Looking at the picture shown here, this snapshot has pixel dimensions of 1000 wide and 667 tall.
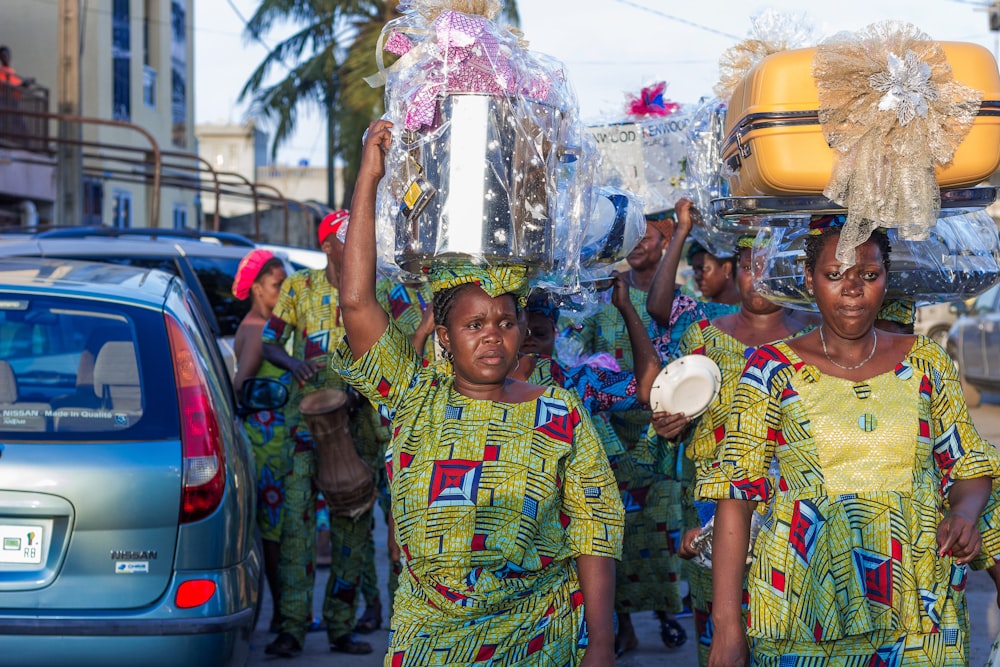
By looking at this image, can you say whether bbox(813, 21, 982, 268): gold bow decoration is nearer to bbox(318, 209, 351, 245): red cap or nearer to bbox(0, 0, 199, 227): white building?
bbox(318, 209, 351, 245): red cap

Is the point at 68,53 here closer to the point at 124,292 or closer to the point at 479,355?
the point at 124,292

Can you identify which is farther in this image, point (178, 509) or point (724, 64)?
point (724, 64)

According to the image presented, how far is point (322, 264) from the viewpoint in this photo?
31.5ft

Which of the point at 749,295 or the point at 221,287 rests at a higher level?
the point at 749,295

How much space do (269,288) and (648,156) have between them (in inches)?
89.2

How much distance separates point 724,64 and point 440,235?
6.00 ft

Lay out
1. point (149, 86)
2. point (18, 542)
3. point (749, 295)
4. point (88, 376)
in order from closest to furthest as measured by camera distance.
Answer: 1. point (18, 542)
2. point (88, 376)
3. point (749, 295)
4. point (149, 86)

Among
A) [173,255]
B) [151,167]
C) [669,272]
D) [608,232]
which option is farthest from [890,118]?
[151,167]

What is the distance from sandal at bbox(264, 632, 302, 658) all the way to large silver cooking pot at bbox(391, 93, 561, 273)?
9.48 ft

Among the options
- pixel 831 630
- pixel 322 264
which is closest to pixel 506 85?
pixel 831 630

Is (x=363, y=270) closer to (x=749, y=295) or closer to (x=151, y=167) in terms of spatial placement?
(x=749, y=295)

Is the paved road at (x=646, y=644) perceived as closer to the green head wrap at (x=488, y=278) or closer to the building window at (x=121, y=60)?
the green head wrap at (x=488, y=278)

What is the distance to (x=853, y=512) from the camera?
297cm

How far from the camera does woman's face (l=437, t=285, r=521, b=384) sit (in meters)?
2.99
